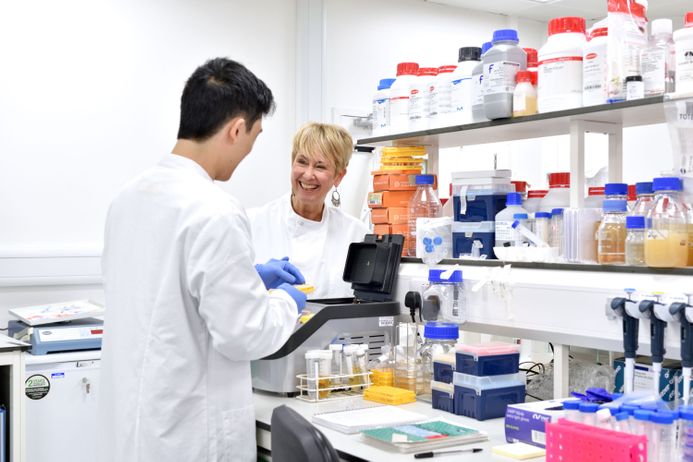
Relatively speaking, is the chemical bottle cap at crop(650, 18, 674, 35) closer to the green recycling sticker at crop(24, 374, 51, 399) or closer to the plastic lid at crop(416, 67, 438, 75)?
the plastic lid at crop(416, 67, 438, 75)

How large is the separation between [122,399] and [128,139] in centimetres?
222

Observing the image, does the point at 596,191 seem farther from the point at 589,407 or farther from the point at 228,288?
the point at 228,288

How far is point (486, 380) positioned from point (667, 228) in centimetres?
54

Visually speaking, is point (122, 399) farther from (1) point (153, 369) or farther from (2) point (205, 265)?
(2) point (205, 265)

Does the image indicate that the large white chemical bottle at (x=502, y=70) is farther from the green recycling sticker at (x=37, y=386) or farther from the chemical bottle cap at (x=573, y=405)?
the green recycling sticker at (x=37, y=386)

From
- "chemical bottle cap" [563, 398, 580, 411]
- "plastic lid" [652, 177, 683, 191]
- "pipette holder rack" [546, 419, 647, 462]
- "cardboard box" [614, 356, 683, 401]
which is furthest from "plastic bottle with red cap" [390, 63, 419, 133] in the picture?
"pipette holder rack" [546, 419, 647, 462]

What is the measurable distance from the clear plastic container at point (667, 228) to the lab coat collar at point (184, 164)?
39.3 inches

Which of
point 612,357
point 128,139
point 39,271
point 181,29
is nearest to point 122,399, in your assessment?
point 612,357

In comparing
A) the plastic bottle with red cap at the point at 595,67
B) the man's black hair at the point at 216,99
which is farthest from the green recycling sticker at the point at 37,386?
the plastic bottle with red cap at the point at 595,67

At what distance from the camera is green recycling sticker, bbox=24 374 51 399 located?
9.39 feet

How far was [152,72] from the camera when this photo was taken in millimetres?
3807

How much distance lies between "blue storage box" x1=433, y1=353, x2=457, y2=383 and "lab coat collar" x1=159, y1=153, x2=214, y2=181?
29.0 inches

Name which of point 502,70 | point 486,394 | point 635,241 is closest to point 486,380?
point 486,394

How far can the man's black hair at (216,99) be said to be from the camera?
1.77 metres
